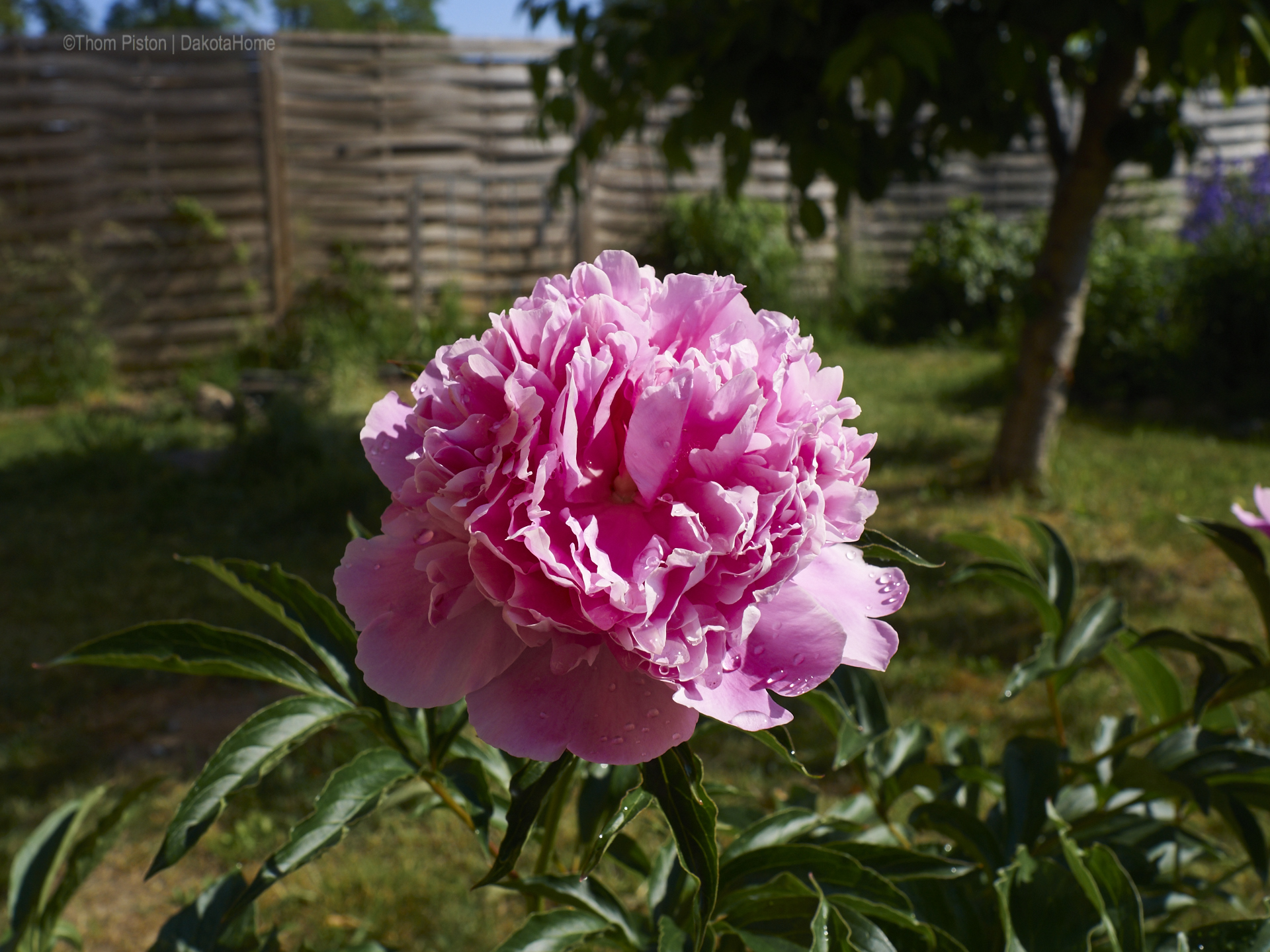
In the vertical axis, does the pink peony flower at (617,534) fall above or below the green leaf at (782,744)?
above

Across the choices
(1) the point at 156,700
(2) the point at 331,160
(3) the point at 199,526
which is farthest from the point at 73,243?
(1) the point at 156,700

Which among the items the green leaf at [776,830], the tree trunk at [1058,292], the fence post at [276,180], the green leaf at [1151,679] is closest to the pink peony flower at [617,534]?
the green leaf at [776,830]

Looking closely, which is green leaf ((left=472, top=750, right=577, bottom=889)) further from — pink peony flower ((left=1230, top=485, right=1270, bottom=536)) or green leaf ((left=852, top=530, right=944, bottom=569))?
pink peony flower ((left=1230, top=485, right=1270, bottom=536))

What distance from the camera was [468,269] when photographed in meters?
7.69

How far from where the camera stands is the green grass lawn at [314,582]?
7.02 feet

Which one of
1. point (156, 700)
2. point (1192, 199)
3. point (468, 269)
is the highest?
point (1192, 199)

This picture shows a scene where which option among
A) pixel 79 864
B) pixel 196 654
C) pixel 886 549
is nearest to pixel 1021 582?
→ pixel 886 549

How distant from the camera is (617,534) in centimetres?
52

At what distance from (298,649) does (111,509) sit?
1967 mm

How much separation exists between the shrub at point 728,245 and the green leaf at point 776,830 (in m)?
7.43

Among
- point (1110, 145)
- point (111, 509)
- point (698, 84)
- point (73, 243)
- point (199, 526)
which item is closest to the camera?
point (698, 84)

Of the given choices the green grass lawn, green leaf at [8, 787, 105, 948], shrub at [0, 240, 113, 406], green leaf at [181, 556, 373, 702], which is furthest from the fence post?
green leaf at [181, 556, 373, 702]

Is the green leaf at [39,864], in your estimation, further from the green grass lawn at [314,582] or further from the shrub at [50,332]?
the shrub at [50,332]

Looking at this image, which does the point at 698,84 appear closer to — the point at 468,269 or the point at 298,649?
the point at 298,649
